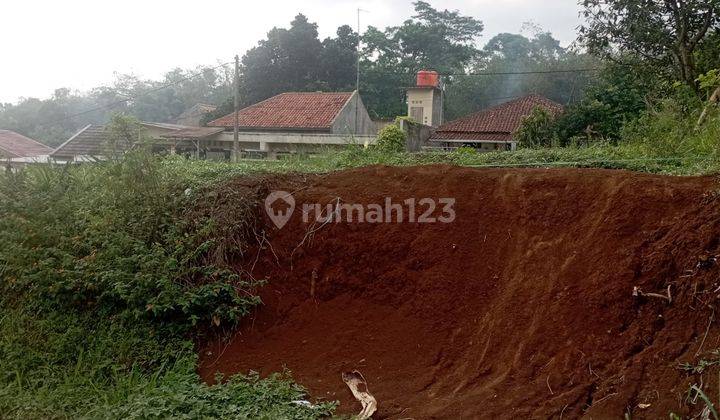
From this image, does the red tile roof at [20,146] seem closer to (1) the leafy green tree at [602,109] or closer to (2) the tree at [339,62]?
(2) the tree at [339,62]

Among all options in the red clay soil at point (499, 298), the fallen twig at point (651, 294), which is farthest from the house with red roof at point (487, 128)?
the fallen twig at point (651, 294)

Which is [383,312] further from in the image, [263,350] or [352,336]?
[263,350]

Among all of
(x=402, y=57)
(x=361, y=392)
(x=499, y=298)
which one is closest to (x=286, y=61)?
(x=402, y=57)

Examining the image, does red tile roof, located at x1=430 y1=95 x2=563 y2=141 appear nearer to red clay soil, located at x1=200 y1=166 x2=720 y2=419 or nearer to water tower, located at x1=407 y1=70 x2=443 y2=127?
water tower, located at x1=407 y1=70 x2=443 y2=127

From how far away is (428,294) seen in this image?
191 inches

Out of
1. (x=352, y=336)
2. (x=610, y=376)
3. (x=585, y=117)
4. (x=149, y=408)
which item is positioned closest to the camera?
(x=610, y=376)

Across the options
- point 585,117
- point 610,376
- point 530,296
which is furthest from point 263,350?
point 585,117

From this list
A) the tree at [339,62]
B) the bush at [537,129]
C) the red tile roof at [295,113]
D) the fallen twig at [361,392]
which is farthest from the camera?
the tree at [339,62]

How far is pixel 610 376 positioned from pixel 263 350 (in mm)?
2721

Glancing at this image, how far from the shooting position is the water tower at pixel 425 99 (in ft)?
79.2

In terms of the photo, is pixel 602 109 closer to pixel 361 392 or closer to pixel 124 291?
pixel 361 392

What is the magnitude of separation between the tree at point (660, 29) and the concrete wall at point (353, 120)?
11.1 m

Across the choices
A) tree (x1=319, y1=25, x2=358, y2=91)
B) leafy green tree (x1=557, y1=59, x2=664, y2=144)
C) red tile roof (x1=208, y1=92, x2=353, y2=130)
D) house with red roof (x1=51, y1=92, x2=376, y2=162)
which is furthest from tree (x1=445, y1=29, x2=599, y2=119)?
leafy green tree (x1=557, y1=59, x2=664, y2=144)

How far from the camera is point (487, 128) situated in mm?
21219
